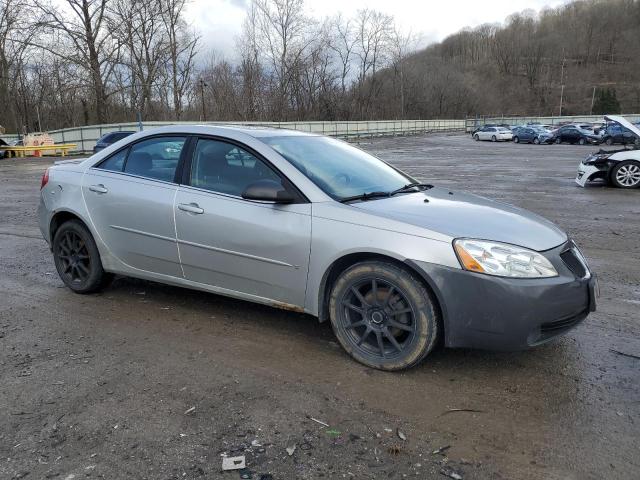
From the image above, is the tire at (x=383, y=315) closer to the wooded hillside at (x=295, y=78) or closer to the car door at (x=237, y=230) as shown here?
the car door at (x=237, y=230)

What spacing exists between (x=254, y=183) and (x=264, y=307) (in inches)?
54.1

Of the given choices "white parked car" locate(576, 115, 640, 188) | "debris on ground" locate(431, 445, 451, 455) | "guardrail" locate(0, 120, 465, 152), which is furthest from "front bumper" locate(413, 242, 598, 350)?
"white parked car" locate(576, 115, 640, 188)

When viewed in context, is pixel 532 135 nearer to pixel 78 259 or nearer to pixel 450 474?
pixel 78 259

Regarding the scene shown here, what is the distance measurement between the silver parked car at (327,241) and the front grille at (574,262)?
0.01m

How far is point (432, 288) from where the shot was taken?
10.4 feet

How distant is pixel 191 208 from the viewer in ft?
13.2

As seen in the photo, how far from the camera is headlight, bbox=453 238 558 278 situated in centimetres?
306

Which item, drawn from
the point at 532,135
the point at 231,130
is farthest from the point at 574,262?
the point at 532,135

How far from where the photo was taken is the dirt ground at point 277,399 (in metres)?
2.52

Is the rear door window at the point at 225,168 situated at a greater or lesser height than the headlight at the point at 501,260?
greater

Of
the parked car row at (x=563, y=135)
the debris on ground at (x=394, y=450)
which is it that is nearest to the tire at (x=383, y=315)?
the debris on ground at (x=394, y=450)

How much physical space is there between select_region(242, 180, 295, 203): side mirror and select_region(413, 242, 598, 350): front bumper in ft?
3.38

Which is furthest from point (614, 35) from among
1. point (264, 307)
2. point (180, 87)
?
point (264, 307)

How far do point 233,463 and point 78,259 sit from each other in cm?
318
